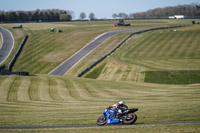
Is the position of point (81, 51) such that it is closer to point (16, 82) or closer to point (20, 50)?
point (20, 50)

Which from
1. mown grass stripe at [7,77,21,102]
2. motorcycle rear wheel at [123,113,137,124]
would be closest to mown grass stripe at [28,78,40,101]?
mown grass stripe at [7,77,21,102]

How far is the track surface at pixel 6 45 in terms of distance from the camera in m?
92.1

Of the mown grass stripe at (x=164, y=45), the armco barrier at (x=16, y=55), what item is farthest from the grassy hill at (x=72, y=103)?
the armco barrier at (x=16, y=55)

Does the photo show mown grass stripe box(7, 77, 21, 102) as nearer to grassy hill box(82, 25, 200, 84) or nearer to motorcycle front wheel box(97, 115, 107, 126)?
motorcycle front wheel box(97, 115, 107, 126)

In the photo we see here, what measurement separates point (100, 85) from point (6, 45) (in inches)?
2557

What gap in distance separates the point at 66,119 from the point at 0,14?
176m

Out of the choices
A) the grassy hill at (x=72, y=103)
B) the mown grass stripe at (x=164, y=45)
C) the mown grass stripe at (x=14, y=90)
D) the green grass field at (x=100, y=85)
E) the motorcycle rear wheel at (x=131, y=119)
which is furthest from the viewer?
the mown grass stripe at (x=164, y=45)

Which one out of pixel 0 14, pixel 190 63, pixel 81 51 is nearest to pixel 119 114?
pixel 190 63

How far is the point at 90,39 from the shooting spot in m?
105

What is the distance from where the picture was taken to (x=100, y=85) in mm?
48250

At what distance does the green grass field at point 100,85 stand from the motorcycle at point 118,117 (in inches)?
32.3

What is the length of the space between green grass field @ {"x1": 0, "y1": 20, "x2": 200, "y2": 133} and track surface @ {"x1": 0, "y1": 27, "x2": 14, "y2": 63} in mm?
2789

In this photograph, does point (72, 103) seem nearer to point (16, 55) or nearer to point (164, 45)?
point (164, 45)

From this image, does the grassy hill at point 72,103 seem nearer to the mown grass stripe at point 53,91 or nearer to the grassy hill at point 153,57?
the mown grass stripe at point 53,91
